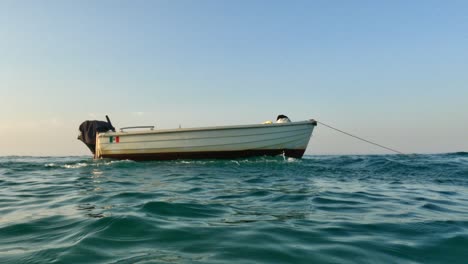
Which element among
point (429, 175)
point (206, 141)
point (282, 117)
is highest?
point (282, 117)

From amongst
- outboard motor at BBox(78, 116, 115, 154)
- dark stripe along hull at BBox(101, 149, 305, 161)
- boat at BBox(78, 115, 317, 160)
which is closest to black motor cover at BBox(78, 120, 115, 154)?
outboard motor at BBox(78, 116, 115, 154)

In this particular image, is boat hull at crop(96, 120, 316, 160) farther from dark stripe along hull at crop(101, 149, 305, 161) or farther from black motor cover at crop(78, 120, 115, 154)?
black motor cover at crop(78, 120, 115, 154)

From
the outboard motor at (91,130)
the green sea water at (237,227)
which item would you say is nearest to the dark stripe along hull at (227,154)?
the outboard motor at (91,130)

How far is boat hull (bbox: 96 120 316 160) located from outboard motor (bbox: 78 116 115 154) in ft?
8.35

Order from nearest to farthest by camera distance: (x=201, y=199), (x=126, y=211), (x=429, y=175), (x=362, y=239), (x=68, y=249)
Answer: (x=68, y=249) → (x=362, y=239) → (x=126, y=211) → (x=201, y=199) → (x=429, y=175)

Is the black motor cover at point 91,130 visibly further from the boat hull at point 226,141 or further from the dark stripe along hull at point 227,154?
the dark stripe along hull at point 227,154

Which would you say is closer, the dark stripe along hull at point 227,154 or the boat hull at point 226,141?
the boat hull at point 226,141

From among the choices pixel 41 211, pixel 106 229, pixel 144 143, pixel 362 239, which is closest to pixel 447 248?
pixel 362 239

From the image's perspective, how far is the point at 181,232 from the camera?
293 cm

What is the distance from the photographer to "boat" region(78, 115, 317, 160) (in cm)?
1403

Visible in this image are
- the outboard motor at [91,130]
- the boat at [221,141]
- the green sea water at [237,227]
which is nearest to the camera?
the green sea water at [237,227]

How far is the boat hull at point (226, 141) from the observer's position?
14039mm

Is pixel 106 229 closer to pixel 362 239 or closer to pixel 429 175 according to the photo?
pixel 362 239

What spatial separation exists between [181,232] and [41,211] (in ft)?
7.95
